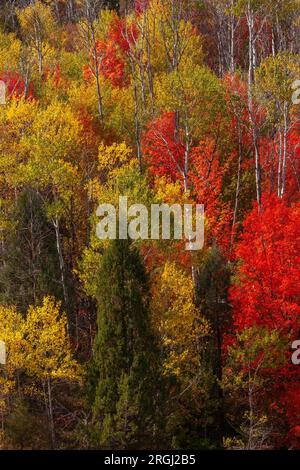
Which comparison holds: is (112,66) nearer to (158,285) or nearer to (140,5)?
(140,5)

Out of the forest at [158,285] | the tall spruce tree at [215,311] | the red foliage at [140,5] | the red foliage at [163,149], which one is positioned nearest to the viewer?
the forest at [158,285]

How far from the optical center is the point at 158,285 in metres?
33.8

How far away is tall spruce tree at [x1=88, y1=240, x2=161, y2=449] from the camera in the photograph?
29016mm

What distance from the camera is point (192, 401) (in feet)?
109

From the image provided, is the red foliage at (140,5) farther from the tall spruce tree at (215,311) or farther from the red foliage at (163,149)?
the tall spruce tree at (215,311)

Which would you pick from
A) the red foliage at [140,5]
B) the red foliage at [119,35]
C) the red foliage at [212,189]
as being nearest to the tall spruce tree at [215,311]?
the red foliage at [212,189]

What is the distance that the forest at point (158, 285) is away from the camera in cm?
3055

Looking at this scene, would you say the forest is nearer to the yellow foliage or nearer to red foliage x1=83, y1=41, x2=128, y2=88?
the yellow foliage

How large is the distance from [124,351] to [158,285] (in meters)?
4.74

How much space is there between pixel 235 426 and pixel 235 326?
5.46 metres

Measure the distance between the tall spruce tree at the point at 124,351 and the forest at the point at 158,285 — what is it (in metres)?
0.07
